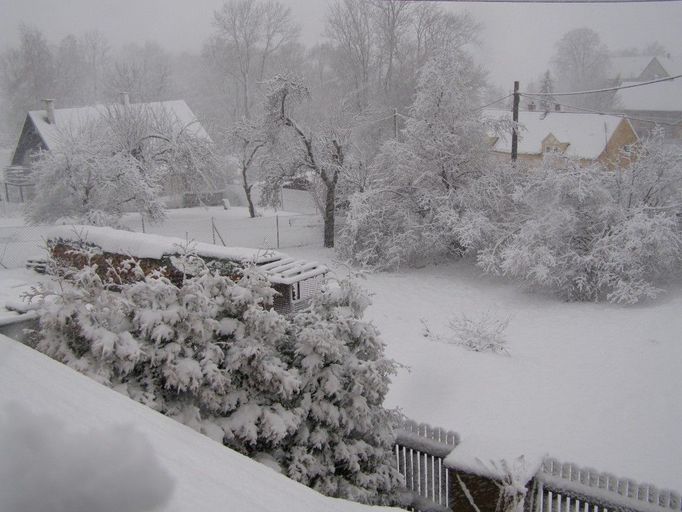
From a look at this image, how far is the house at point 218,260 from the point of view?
9.92 m

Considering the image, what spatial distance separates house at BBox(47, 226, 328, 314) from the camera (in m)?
9.92

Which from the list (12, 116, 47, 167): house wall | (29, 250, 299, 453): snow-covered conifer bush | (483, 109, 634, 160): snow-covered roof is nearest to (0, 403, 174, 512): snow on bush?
(29, 250, 299, 453): snow-covered conifer bush

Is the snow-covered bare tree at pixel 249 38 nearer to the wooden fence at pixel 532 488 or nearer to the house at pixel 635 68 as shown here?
the house at pixel 635 68

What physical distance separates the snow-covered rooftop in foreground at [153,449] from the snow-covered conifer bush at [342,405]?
1.79 meters

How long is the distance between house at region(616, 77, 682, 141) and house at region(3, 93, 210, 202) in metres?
18.9

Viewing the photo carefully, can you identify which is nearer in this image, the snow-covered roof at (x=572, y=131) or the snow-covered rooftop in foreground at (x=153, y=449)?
the snow-covered rooftop in foreground at (x=153, y=449)

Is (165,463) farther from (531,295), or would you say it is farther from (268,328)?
(531,295)

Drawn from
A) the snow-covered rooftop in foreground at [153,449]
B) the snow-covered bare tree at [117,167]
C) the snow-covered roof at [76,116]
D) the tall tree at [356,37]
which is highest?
the tall tree at [356,37]

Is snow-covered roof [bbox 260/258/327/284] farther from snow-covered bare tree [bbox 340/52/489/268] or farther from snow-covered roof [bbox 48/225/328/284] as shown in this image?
snow-covered bare tree [bbox 340/52/489/268]

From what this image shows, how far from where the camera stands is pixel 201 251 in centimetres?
1066

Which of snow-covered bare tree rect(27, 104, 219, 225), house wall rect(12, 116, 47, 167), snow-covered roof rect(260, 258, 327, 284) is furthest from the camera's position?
house wall rect(12, 116, 47, 167)

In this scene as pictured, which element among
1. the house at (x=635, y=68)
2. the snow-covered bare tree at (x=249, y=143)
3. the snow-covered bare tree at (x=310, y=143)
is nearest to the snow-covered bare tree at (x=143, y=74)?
the snow-covered bare tree at (x=249, y=143)

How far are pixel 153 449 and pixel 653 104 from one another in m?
28.5

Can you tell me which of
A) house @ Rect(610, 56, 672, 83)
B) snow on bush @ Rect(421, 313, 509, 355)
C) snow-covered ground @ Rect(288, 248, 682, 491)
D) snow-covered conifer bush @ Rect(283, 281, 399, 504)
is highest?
house @ Rect(610, 56, 672, 83)
